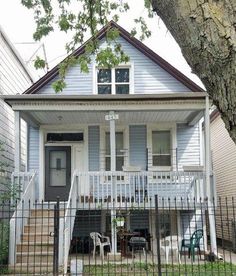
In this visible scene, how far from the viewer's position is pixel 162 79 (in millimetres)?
16406

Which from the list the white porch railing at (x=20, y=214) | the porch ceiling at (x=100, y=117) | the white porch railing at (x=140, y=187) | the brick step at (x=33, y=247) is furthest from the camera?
the porch ceiling at (x=100, y=117)

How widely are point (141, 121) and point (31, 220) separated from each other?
5.05 meters

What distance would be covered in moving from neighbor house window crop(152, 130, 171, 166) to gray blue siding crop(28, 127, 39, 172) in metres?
3.89

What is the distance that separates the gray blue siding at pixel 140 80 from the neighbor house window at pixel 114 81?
281 millimetres

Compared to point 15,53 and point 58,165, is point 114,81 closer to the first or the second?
point 58,165

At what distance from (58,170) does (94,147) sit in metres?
1.43

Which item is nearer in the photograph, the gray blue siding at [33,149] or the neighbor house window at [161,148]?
the gray blue siding at [33,149]

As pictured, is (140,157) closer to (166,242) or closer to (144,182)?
(144,182)

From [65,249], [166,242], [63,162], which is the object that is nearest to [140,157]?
[63,162]

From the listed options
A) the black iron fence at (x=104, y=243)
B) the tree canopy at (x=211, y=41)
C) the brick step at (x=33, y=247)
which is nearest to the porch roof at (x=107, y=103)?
Answer: the black iron fence at (x=104, y=243)

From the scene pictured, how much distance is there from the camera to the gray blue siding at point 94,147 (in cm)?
1597

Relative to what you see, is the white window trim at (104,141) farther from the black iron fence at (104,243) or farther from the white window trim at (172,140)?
the black iron fence at (104,243)

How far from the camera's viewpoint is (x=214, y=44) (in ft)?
6.33

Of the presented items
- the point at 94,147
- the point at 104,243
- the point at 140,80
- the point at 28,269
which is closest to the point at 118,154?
the point at 94,147
